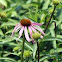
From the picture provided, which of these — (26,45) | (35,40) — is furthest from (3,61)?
(35,40)

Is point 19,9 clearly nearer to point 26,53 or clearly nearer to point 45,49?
point 45,49

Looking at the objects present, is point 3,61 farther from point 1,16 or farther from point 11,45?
point 1,16

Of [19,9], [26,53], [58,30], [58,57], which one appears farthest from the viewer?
[19,9]

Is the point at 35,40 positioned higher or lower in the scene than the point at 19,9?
lower

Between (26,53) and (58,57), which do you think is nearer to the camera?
(26,53)

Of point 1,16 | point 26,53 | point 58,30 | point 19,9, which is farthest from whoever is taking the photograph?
point 19,9

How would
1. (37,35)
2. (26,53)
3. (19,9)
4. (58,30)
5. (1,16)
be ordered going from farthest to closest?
(19,9) → (58,30) → (1,16) → (26,53) → (37,35)

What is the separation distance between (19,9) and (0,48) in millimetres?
666

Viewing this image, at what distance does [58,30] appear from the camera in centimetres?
193

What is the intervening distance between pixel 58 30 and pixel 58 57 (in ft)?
1.50

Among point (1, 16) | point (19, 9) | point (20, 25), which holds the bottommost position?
point (20, 25)

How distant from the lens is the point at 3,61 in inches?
71.8

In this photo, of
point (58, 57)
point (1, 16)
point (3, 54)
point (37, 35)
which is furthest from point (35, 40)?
point (3, 54)

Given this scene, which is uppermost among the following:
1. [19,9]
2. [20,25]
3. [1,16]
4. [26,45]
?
[19,9]
